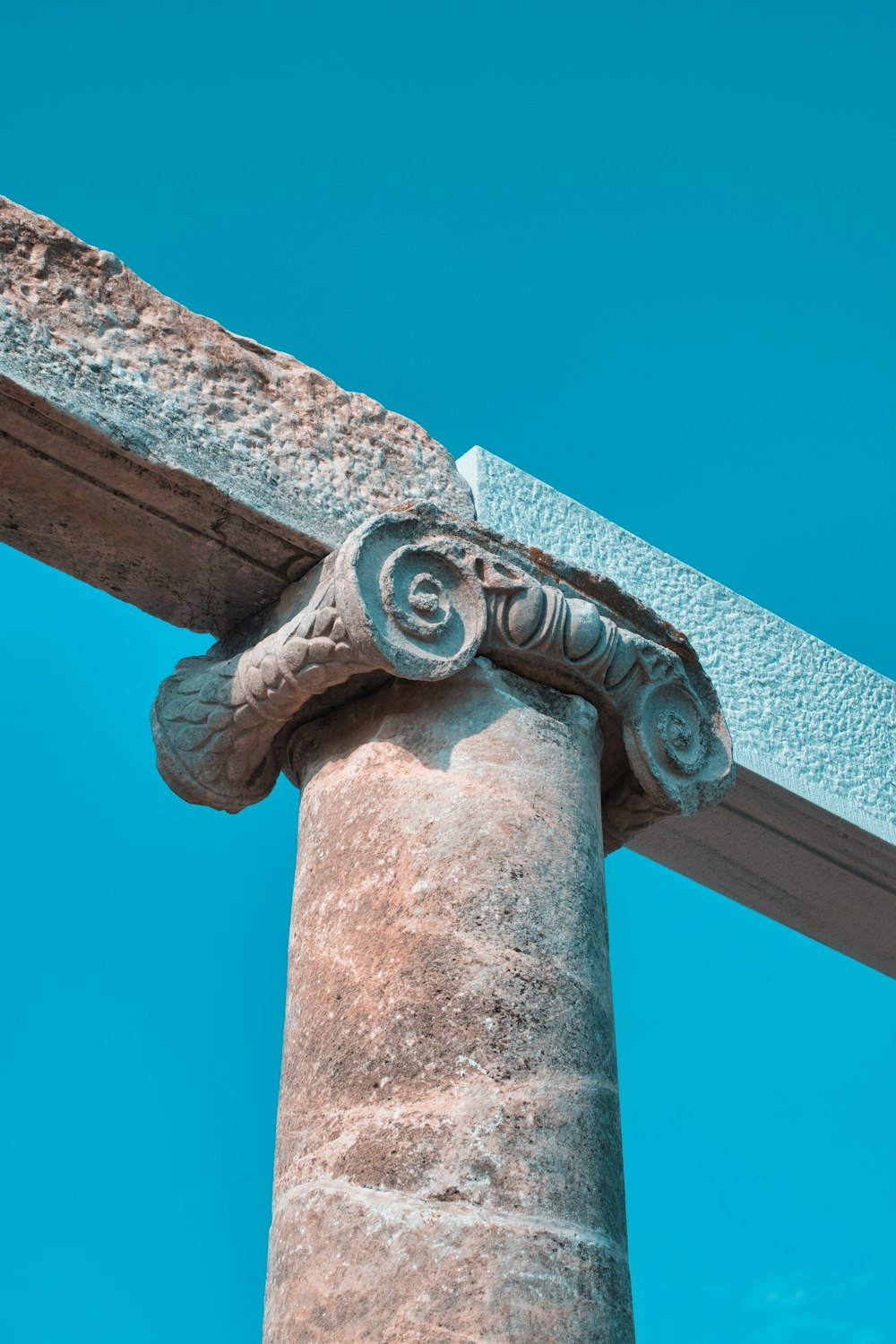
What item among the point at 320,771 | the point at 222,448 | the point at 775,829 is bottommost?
the point at 320,771

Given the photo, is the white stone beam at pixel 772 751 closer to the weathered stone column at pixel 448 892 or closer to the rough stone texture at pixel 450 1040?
the weathered stone column at pixel 448 892

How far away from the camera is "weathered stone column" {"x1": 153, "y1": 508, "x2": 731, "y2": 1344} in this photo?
289cm

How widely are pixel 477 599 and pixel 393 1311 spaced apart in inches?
63.9

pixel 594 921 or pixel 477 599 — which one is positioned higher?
pixel 477 599

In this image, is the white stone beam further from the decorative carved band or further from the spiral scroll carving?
the spiral scroll carving

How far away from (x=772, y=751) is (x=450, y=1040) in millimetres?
3470

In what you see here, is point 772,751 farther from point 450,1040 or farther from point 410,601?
point 450,1040

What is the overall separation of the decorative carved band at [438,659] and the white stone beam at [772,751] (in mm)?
1844

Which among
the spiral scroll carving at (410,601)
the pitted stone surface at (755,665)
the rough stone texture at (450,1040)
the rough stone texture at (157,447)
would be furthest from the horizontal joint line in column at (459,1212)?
the pitted stone surface at (755,665)

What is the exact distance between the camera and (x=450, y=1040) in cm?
307

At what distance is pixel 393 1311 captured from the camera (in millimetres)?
2777

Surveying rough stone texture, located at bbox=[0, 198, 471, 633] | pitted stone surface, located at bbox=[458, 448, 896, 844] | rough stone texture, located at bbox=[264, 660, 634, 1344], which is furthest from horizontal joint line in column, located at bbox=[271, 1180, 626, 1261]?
pitted stone surface, located at bbox=[458, 448, 896, 844]

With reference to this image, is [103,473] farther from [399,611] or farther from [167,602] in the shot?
[399,611]

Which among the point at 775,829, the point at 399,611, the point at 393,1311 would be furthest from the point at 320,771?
the point at 775,829
